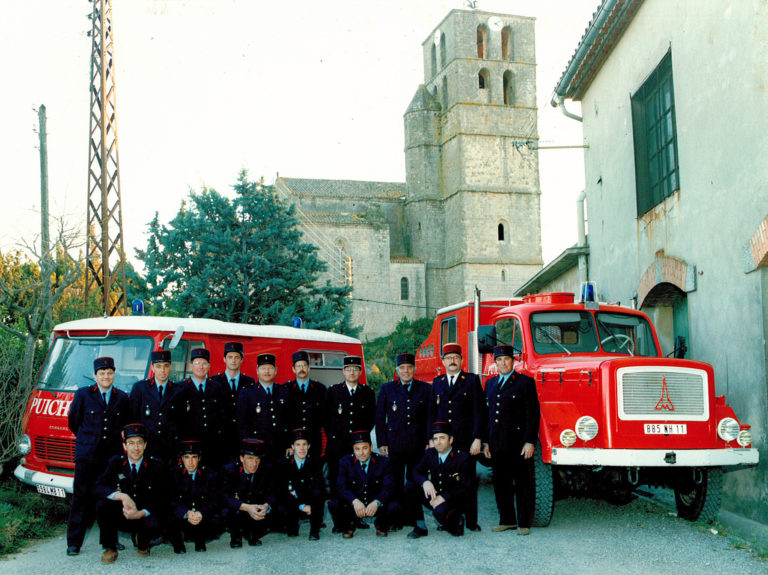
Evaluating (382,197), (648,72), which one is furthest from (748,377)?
(382,197)

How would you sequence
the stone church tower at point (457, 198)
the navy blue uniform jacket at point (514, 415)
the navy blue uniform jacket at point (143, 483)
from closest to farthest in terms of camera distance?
1. the navy blue uniform jacket at point (143, 483)
2. the navy blue uniform jacket at point (514, 415)
3. the stone church tower at point (457, 198)

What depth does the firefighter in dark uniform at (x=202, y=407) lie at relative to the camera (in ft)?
25.2

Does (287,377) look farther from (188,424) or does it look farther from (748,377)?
(748,377)

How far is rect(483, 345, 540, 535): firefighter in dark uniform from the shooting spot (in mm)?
7238

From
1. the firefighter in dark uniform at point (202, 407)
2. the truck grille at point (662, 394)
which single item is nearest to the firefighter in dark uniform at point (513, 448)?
the truck grille at point (662, 394)

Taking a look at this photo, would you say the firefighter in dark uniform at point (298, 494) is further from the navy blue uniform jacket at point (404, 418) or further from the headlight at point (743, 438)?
the headlight at point (743, 438)

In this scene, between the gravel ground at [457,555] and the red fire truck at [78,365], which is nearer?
the gravel ground at [457,555]

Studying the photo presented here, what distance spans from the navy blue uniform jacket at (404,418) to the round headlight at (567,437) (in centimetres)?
171

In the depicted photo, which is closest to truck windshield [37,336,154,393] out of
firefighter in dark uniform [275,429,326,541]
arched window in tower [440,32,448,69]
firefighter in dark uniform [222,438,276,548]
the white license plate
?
firefighter in dark uniform [222,438,276,548]

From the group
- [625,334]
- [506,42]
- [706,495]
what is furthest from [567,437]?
[506,42]

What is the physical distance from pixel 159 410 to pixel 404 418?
2.55 metres

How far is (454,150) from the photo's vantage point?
54.9 m

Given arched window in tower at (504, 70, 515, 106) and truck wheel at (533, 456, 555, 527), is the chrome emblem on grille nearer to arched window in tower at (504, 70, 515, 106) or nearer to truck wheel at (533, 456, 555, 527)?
truck wheel at (533, 456, 555, 527)

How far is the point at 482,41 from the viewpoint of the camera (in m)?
58.0
